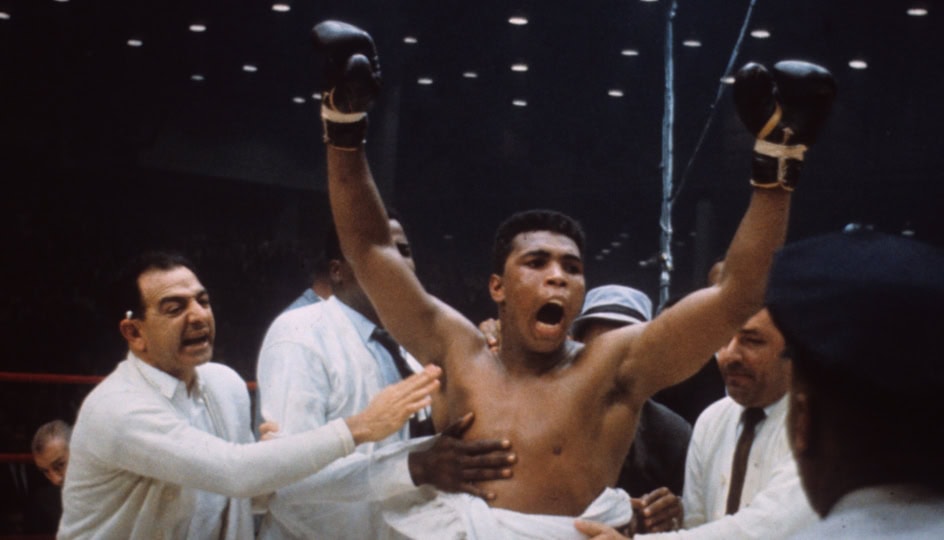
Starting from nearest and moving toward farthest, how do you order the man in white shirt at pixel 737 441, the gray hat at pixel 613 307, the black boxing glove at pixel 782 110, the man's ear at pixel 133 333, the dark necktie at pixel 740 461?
the black boxing glove at pixel 782 110 → the man in white shirt at pixel 737 441 → the dark necktie at pixel 740 461 → the man's ear at pixel 133 333 → the gray hat at pixel 613 307

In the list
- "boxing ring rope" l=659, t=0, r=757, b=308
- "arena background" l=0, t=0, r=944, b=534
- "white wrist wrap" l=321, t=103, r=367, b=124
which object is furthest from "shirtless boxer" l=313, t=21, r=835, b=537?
"arena background" l=0, t=0, r=944, b=534

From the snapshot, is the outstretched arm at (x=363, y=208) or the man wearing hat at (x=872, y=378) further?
the outstretched arm at (x=363, y=208)

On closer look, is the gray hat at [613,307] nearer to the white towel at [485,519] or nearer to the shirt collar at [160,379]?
the white towel at [485,519]

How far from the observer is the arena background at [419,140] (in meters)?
6.98

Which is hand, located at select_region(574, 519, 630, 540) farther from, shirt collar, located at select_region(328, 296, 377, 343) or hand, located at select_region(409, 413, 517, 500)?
shirt collar, located at select_region(328, 296, 377, 343)

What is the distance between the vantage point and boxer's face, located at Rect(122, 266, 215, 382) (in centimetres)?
285

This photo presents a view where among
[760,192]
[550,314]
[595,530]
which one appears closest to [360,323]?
[550,314]

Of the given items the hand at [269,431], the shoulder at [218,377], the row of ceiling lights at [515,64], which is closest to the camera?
the hand at [269,431]

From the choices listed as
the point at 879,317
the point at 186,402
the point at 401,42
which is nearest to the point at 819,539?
the point at 879,317

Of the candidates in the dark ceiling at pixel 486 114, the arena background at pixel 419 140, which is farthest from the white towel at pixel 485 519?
the dark ceiling at pixel 486 114

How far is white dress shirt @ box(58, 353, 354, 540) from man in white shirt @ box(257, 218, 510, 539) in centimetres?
15

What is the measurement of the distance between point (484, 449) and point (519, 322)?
31cm

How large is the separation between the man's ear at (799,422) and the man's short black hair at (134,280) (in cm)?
215

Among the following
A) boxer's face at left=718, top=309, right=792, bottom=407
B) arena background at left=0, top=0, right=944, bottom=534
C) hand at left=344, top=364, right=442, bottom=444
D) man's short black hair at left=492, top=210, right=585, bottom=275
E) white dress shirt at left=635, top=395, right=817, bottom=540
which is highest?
arena background at left=0, top=0, right=944, bottom=534
